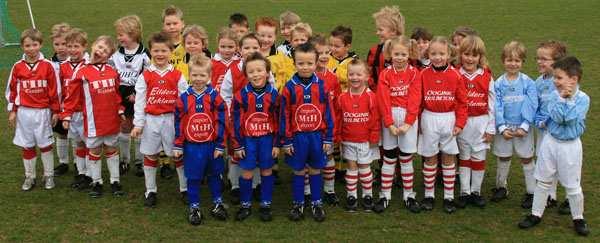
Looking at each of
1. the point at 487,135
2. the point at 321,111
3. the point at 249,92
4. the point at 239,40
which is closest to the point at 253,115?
the point at 249,92

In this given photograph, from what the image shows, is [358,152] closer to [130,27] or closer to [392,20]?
[392,20]

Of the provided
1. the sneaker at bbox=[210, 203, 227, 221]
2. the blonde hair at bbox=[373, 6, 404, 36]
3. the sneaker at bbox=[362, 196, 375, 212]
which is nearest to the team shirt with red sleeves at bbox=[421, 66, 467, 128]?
the blonde hair at bbox=[373, 6, 404, 36]

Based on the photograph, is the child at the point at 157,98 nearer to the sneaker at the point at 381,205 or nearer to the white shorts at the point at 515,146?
the sneaker at the point at 381,205

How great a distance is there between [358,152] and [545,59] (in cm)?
199

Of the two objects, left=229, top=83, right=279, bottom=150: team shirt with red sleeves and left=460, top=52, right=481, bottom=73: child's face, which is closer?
left=229, top=83, right=279, bottom=150: team shirt with red sleeves

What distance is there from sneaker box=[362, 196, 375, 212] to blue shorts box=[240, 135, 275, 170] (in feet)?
3.57

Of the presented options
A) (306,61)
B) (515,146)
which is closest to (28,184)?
(306,61)

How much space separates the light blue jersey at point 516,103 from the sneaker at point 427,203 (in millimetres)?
953

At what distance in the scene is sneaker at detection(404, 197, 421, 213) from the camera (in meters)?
6.30

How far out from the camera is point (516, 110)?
625 cm

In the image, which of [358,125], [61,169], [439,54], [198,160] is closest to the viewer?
[198,160]

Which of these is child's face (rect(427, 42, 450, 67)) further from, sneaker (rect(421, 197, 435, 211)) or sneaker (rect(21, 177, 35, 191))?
sneaker (rect(21, 177, 35, 191))

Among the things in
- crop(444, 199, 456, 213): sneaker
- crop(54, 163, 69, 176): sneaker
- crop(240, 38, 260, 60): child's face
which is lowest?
crop(444, 199, 456, 213): sneaker

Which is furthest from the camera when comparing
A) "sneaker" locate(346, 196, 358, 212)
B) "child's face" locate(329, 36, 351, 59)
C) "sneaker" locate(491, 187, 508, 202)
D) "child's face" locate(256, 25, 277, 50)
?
"child's face" locate(329, 36, 351, 59)
